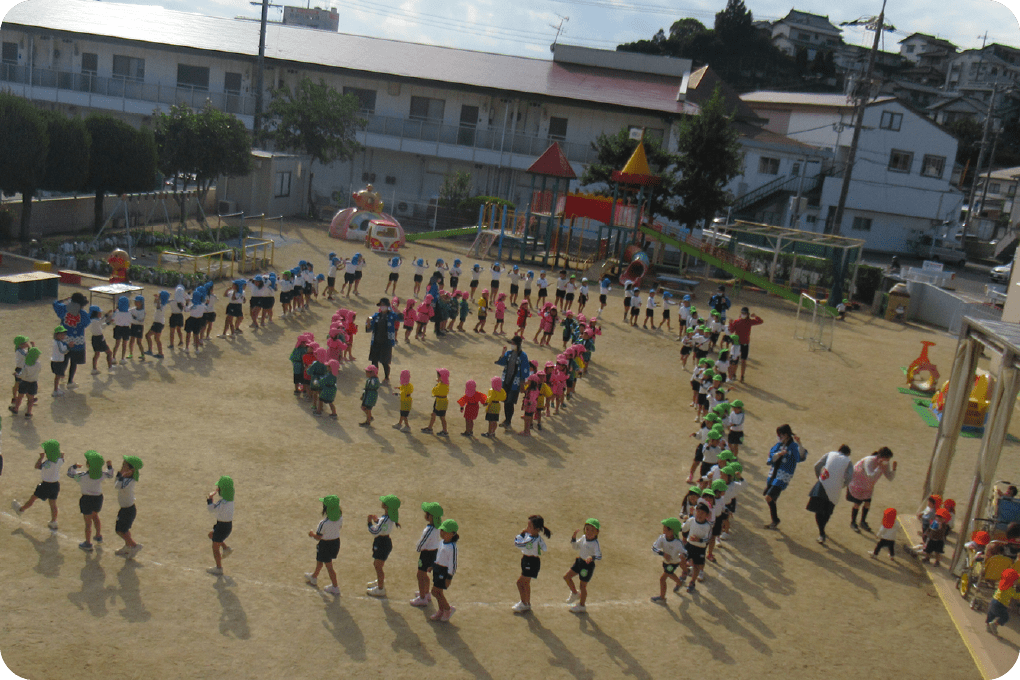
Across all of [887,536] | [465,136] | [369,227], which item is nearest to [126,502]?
[887,536]

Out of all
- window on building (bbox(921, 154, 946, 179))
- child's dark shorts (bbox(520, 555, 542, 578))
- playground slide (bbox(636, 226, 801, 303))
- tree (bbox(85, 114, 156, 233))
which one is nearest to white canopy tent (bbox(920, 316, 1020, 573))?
child's dark shorts (bbox(520, 555, 542, 578))

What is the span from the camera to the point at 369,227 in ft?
103

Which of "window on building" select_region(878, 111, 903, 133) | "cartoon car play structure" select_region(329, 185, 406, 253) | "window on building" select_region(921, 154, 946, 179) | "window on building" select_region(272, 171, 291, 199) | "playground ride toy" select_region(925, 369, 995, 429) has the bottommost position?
"playground ride toy" select_region(925, 369, 995, 429)

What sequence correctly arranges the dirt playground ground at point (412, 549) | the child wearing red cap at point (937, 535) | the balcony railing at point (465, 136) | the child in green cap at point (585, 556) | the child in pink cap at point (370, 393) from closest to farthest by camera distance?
the dirt playground ground at point (412, 549), the child in green cap at point (585, 556), the child wearing red cap at point (937, 535), the child in pink cap at point (370, 393), the balcony railing at point (465, 136)

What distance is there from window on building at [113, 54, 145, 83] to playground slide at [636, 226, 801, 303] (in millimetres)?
27895

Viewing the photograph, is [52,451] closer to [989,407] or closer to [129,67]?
[989,407]

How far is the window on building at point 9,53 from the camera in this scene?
43.4m

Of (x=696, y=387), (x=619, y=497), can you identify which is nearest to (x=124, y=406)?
(x=619, y=497)

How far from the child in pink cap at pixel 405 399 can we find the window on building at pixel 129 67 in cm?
3598

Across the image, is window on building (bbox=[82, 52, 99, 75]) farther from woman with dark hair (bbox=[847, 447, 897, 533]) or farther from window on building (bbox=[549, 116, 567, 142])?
woman with dark hair (bbox=[847, 447, 897, 533])

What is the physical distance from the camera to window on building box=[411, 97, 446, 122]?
42.1 m

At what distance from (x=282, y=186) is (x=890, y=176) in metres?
31.3

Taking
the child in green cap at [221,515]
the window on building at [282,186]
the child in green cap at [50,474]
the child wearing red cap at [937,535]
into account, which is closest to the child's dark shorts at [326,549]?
the child in green cap at [221,515]

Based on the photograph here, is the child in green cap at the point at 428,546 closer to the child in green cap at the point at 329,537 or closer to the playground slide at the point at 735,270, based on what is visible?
the child in green cap at the point at 329,537
